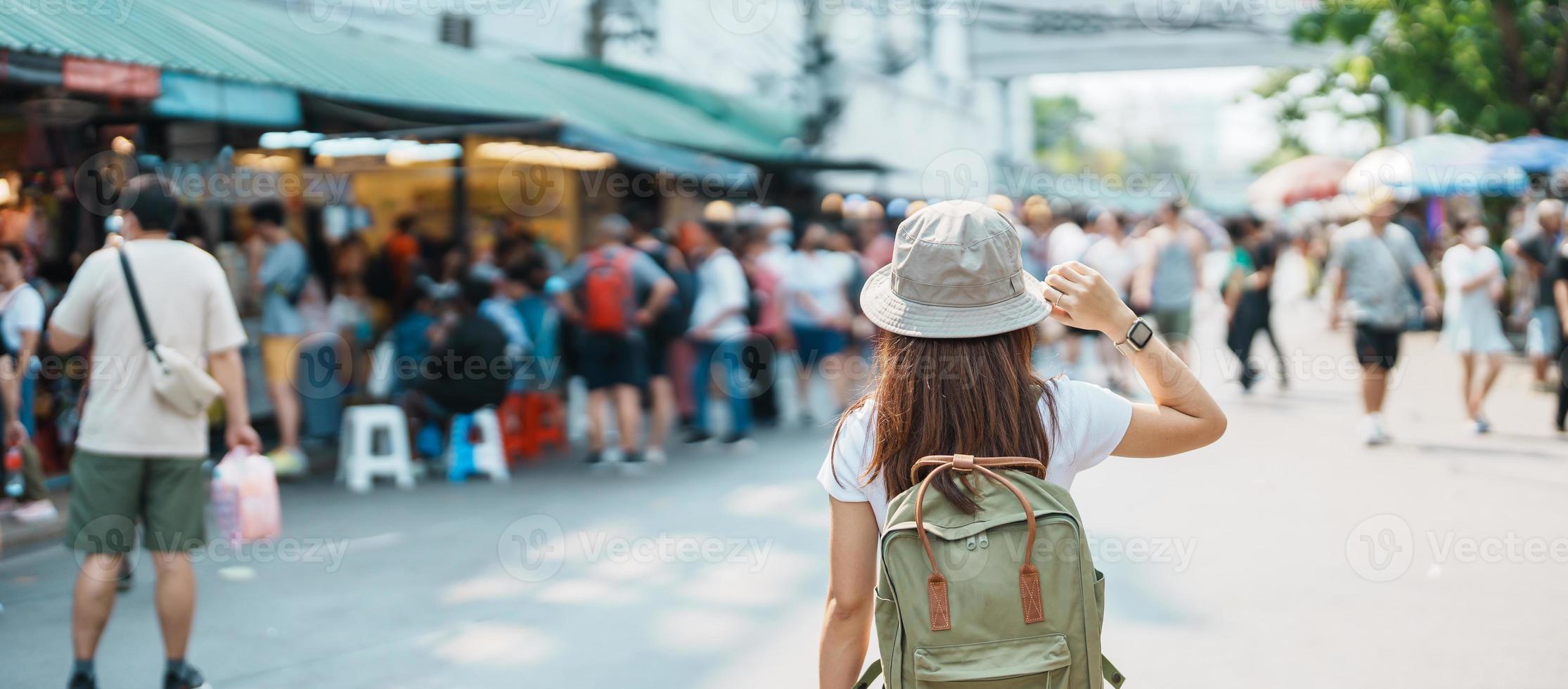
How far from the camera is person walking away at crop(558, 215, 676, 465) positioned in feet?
29.0

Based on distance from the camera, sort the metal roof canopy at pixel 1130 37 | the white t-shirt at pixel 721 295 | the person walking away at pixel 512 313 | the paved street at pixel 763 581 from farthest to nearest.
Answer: the metal roof canopy at pixel 1130 37
the white t-shirt at pixel 721 295
the person walking away at pixel 512 313
the paved street at pixel 763 581

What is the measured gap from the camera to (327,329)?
9.42 m

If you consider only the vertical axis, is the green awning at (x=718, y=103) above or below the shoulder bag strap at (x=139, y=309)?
above

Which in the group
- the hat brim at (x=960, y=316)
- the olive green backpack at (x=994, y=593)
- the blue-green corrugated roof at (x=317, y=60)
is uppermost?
the blue-green corrugated roof at (x=317, y=60)

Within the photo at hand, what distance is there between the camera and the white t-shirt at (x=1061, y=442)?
91.6 inches

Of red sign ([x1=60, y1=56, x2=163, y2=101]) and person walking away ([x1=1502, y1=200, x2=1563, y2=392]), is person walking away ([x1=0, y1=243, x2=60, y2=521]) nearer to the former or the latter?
red sign ([x1=60, y1=56, x2=163, y2=101])

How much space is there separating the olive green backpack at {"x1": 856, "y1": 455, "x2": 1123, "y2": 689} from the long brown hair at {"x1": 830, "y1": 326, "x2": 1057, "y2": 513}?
15 cm

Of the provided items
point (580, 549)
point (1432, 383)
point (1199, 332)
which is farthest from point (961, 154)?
point (580, 549)

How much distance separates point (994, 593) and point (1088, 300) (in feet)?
1.87

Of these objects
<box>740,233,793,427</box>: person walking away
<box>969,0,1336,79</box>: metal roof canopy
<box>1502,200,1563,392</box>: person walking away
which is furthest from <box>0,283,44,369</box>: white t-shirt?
<box>969,0,1336,79</box>: metal roof canopy

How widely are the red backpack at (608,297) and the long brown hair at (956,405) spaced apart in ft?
21.7

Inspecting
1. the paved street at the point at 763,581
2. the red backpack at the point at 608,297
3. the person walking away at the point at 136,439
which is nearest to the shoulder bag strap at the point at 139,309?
the person walking away at the point at 136,439

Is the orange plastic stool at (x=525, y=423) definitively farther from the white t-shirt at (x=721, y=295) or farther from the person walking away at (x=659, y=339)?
the white t-shirt at (x=721, y=295)

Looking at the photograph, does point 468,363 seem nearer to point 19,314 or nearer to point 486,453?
point 486,453
